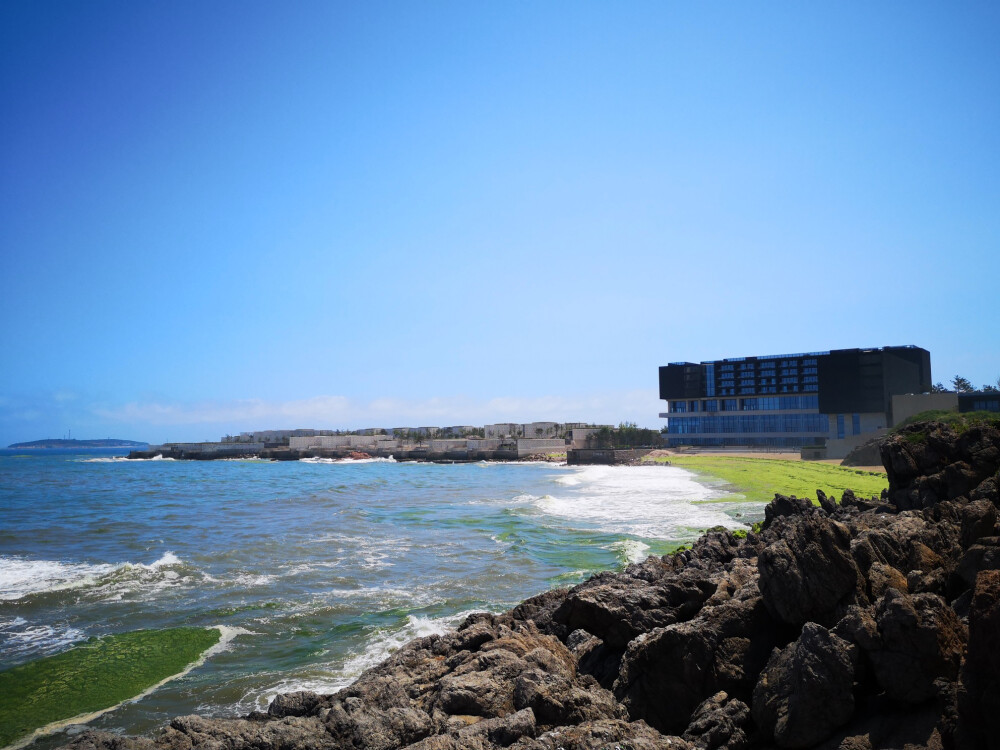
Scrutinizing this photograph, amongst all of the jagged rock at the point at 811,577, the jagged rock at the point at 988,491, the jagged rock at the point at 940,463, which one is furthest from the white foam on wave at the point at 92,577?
the jagged rock at the point at 988,491

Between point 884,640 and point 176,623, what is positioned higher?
point 884,640

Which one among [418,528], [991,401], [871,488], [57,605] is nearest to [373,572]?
[57,605]

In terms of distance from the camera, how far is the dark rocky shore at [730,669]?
6.00 m

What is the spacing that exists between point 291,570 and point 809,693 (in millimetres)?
17146

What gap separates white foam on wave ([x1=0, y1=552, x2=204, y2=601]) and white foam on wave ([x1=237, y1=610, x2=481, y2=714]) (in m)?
8.73

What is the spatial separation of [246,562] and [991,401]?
66874 millimetres

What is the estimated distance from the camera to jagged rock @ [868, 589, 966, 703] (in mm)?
5992

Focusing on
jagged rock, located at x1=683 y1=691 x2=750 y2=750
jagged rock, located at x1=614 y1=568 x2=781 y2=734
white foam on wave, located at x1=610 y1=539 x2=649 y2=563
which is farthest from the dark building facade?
jagged rock, located at x1=683 y1=691 x2=750 y2=750

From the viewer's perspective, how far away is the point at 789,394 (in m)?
114

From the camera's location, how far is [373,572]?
19688 millimetres

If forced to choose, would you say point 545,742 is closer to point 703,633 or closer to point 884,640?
A: point 703,633

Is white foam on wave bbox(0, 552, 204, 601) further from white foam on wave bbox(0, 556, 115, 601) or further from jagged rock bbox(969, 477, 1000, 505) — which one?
jagged rock bbox(969, 477, 1000, 505)

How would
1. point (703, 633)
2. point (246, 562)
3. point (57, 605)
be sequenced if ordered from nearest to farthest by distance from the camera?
point (703, 633) < point (57, 605) < point (246, 562)

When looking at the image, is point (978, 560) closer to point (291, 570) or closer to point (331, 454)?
point (291, 570)
